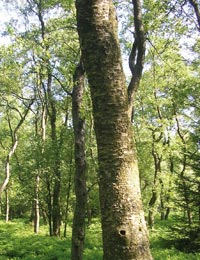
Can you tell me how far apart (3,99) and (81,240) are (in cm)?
1753

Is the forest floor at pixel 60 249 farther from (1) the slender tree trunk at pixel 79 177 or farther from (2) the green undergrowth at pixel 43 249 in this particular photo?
(1) the slender tree trunk at pixel 79 177

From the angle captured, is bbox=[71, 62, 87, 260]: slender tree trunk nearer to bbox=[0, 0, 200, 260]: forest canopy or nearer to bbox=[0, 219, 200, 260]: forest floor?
bbox=[0, 0, 200, 260]: forest canopy

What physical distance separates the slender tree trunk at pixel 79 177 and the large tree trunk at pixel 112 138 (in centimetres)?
555

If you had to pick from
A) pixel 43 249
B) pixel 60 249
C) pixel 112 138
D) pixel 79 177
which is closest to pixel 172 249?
pixel 60 249

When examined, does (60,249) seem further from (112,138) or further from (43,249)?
(112,138)

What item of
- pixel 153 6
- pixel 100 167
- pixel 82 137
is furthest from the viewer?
pixel 153 6

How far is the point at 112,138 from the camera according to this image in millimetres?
2357

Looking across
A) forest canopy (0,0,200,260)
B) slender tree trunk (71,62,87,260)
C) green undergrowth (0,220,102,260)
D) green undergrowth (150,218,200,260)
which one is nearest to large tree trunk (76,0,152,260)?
forest canopy (0,0,200,260)

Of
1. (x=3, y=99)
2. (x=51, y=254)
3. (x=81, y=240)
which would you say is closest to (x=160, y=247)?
(x=51, y=254)

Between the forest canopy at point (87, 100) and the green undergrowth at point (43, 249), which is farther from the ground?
the forest canopy at point (87, 100)

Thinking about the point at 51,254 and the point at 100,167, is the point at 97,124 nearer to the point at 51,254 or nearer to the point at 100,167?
the point at 100,167

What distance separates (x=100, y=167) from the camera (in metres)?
2.40

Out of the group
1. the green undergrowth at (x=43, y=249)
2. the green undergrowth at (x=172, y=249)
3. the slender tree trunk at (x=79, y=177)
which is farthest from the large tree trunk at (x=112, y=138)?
the green undergrowth at (x=43, y=249)

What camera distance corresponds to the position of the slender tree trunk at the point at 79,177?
25.0 ft
